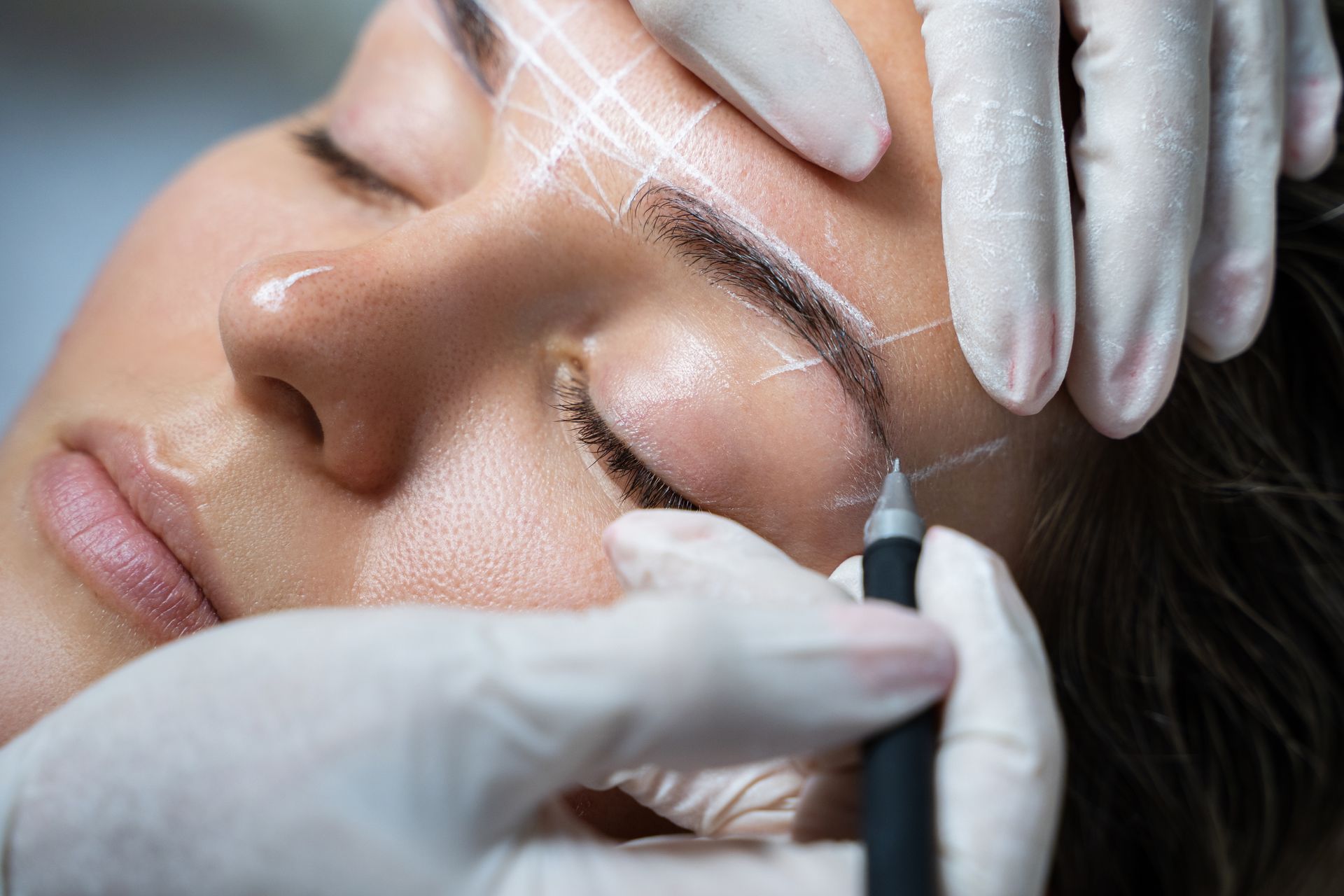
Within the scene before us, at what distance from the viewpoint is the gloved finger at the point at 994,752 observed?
611mm

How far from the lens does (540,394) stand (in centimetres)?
84

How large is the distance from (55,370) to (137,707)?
53cm

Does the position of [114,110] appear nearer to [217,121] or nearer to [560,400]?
[217,121]

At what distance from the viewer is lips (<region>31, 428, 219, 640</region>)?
775 millimetres

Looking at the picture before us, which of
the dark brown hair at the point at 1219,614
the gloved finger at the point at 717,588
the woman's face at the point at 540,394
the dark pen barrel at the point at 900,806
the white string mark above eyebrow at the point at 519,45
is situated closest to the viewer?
the dark pen barrel at the point at 900,806

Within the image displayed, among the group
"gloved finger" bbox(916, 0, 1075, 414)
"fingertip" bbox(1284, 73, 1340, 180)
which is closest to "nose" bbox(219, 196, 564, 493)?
"gloved finger" bbox(916, 0, 1075, 414)

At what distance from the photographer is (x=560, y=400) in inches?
33.2

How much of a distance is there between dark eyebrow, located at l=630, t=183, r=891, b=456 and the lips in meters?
0.44

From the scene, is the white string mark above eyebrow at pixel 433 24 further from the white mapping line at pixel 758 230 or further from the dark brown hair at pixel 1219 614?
the dark brown hair at pixel 1219 614

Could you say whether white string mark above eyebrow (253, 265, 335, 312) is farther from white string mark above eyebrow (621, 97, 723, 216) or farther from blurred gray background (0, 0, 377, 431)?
blurred gray background (0, 0, 377, 431)

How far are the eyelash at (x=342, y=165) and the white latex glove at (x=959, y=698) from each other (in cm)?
49

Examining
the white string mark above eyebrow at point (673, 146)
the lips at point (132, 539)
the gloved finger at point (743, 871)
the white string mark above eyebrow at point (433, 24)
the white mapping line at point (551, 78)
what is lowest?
the gloved finger at point (743, 871)

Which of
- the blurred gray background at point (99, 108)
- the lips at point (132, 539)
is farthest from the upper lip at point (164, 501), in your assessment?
the blurred gray background at point (99, 108)

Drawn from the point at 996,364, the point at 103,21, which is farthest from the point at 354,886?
the point at 103,21
